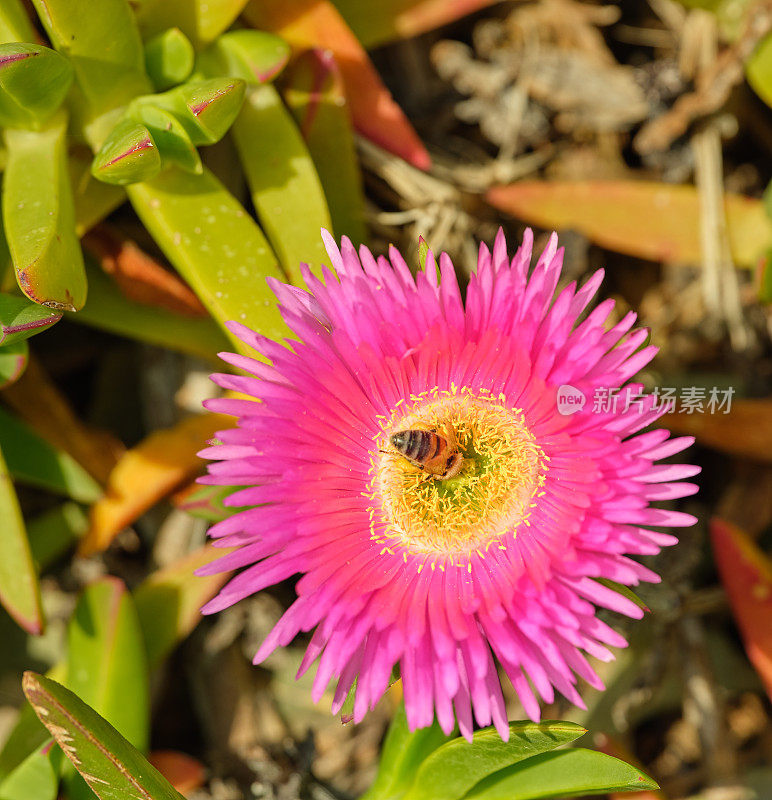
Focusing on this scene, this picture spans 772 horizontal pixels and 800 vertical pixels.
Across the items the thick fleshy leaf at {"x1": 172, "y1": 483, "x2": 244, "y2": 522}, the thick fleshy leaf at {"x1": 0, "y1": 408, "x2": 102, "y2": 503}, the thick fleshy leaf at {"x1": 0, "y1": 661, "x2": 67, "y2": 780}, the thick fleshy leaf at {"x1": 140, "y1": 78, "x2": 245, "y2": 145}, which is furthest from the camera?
the thick fleshy leaf at {"x1": 0, "y1": 408, "x2": 102, "y2": 503}

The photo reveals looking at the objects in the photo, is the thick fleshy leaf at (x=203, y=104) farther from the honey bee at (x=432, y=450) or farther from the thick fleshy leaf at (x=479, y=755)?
the thick fleshy leaf at (x=479, y=755)

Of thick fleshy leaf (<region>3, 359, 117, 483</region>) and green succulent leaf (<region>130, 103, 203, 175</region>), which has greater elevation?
green succulent leaf (<region>130, 103, 203, 175</region>)

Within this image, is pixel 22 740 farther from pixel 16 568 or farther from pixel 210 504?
pixel 210 504

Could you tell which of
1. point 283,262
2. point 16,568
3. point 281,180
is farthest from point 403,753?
point 281,180

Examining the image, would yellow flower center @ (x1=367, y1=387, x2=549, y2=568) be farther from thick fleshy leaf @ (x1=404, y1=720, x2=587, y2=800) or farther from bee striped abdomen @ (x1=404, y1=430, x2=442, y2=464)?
thick fleshy leaf @ (x1=404, y1=720, x2=587, y2=800)

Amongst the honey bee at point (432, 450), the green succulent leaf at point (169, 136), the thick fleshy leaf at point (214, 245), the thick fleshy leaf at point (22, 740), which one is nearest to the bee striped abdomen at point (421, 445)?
the honey bee at point (432, 450)

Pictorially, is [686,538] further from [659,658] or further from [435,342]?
[435,342]

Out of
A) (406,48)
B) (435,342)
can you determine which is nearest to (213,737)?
(435,342)

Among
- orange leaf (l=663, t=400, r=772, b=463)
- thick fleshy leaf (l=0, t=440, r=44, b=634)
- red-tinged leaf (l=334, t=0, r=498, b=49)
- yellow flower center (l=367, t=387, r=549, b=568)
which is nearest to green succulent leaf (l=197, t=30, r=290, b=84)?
red-tinged leaf (l=334, t=0, r=498, b=49)
